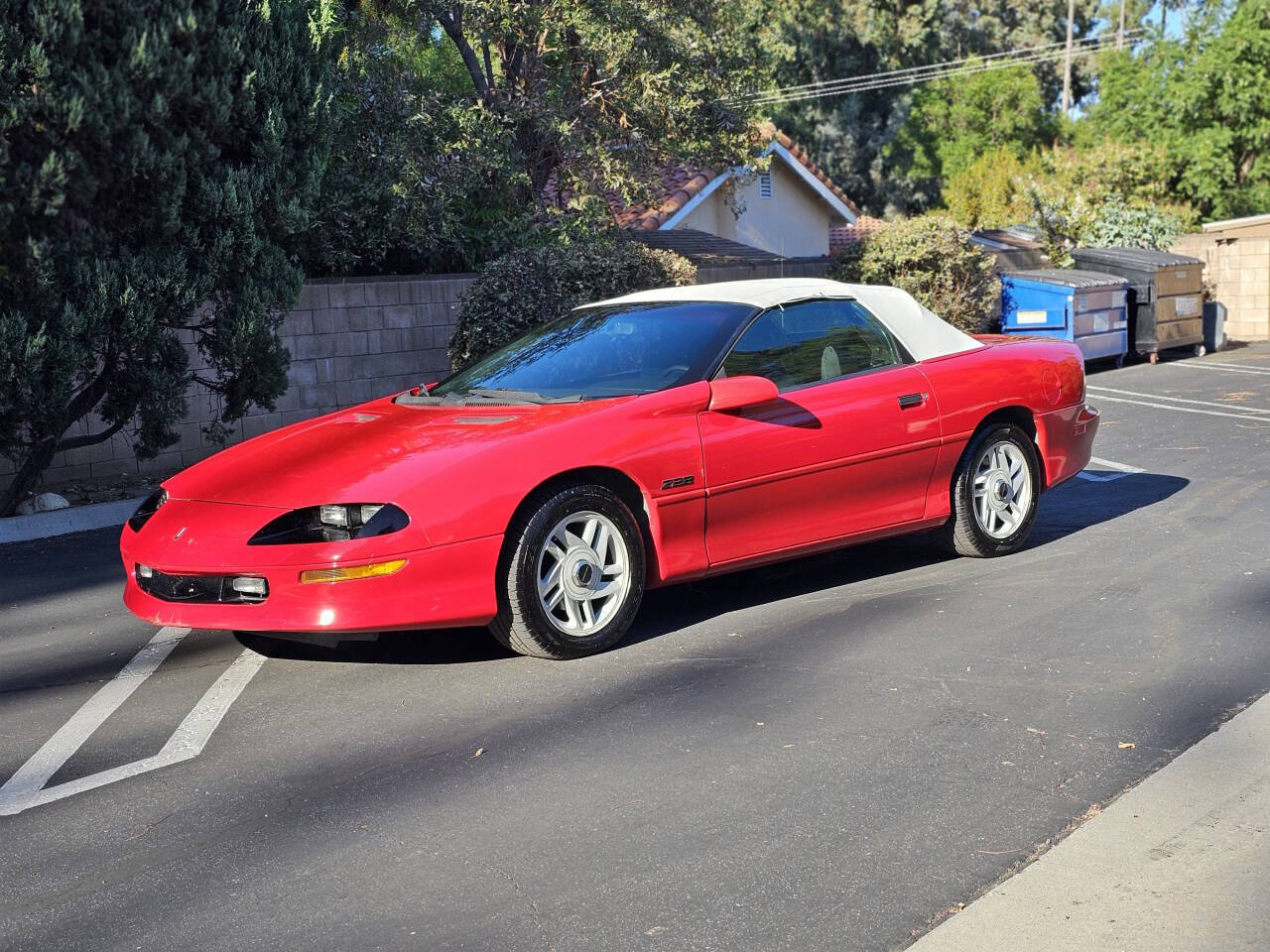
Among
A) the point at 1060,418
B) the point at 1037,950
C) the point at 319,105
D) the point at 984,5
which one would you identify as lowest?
the point at 1037,950

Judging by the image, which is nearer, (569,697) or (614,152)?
(569,697)

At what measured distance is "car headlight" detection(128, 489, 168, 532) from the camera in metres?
5.94

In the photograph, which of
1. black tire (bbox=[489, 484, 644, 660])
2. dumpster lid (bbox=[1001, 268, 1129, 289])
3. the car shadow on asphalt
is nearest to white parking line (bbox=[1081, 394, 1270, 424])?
dumpster lid (bbox=[1001, 268, 1129, 289])

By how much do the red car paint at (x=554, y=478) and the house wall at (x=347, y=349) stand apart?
6.03m

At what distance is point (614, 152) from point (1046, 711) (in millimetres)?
13303

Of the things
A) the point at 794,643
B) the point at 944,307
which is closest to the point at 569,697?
the point at 794,643

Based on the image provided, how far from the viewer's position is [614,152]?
17250mm

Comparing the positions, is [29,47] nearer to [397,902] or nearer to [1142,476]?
[397,902]

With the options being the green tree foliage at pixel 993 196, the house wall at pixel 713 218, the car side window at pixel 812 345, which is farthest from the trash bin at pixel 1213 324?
the car side window at pixel 812 345

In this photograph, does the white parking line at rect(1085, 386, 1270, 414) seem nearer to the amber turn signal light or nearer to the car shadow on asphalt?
the car shadow on asphalt

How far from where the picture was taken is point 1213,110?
38.7 meters

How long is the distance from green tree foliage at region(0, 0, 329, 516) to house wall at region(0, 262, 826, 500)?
1.37 m

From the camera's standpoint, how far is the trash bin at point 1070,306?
17516 millimetres

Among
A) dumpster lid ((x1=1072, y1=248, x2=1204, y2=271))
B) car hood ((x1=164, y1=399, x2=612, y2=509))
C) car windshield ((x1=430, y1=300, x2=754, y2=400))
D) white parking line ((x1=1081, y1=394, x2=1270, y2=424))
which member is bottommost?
white parking line ((x1=1081, y1=394, x2=1270, y2=424))
